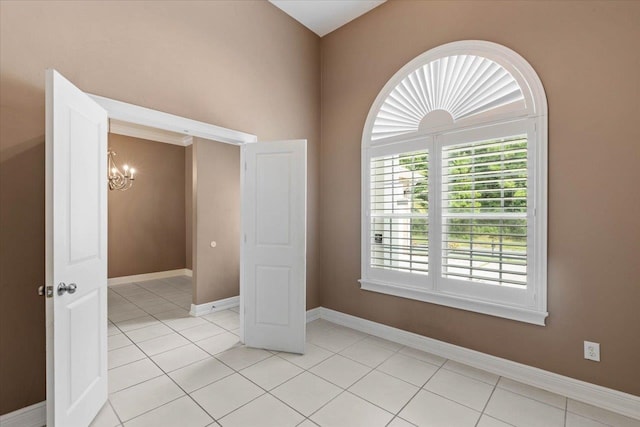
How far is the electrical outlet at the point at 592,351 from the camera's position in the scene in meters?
2.19

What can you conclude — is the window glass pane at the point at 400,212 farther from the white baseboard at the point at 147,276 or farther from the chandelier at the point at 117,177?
the white baseboard at the point at 147,276

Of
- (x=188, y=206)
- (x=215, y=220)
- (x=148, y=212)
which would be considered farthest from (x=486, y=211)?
(x=148, y=212)

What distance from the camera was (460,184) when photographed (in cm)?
277

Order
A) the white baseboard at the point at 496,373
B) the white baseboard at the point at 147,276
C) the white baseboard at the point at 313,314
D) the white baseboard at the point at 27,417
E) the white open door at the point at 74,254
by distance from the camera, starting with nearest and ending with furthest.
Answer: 1. the white open door at the point at 74,254
2. the white baseboard at the point at 27,417
3. the white baseboard at the point at 496,373
4. the white baseboard at the point at 313,314
5. the white baseboard at the point at 147,276

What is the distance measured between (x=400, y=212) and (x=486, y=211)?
0.85 metres

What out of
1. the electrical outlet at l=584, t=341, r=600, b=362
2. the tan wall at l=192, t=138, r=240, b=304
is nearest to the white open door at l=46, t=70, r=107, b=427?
the tan wall at l=192, t=138, r=240, b=304

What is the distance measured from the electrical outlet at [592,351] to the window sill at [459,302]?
11.3 inches

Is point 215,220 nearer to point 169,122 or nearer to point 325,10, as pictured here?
point 169,122

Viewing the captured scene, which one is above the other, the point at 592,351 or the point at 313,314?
the point at 592,351

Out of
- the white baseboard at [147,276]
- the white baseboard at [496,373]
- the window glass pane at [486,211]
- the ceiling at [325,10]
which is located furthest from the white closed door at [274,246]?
the white baseboard at [147,276]

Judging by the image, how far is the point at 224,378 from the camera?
2.51 m

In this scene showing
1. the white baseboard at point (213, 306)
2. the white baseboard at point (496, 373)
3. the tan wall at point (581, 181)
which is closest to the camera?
the white baseboard at point (496, 373)

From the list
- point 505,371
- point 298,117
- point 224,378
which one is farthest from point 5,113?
point 505,371

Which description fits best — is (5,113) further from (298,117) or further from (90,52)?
(298,117)
